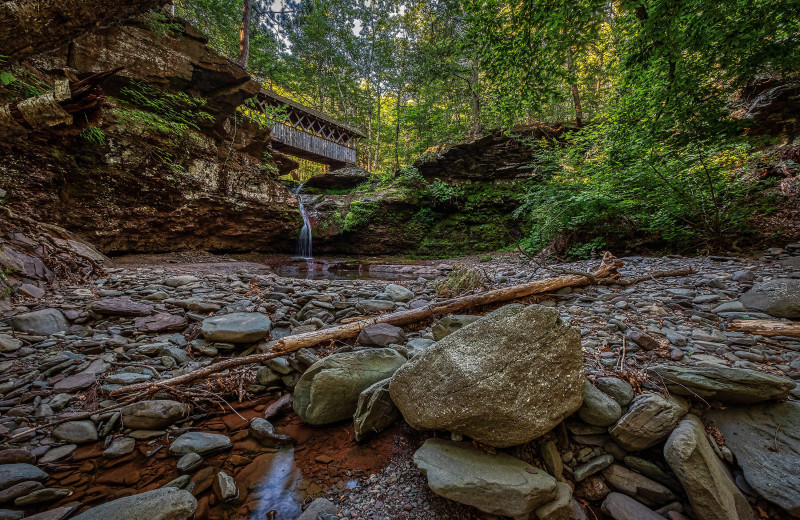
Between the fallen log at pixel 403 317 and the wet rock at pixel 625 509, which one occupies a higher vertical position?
the fallen log at pixel 403 317

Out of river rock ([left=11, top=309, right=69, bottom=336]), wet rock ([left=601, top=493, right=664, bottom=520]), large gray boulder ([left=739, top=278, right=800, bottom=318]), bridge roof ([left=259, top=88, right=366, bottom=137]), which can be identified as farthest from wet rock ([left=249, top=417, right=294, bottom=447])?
bridge roof ([left=259, top=88, right=366, bottom=137])

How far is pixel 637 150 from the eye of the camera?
5133mm

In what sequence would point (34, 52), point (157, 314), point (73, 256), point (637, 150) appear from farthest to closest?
point (637, 150) → point (73, 256) → point (157, 314) → point (34, 52)

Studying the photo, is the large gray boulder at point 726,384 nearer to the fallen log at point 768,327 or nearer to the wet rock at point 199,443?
the fallen log at point 768,327

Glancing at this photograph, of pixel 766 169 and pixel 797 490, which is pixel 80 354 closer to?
pixel 797 490

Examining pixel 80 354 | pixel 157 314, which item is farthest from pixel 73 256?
pixel 80 354

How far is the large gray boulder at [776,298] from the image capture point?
2373 mm

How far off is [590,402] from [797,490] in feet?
2.56

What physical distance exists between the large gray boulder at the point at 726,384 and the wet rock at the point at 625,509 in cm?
72

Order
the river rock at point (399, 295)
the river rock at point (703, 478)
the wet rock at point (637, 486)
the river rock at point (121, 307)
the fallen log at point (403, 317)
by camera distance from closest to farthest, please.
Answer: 1. the river rock at point (703, 478)
2. the wet rock at point (637, 486)
3. the fallen log at point (403, 317)
4. the river rock at point (121, 307)
5. the river rock at point (399, 295)

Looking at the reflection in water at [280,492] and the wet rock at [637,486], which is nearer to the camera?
the wet rock at [637,486]

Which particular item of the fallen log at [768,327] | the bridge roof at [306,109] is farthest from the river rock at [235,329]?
the bridge roof at [306,109]

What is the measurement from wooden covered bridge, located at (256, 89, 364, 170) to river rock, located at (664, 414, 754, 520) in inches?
628

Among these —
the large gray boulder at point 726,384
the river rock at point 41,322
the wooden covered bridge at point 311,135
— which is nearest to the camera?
the large gray boulder at point 726,384
